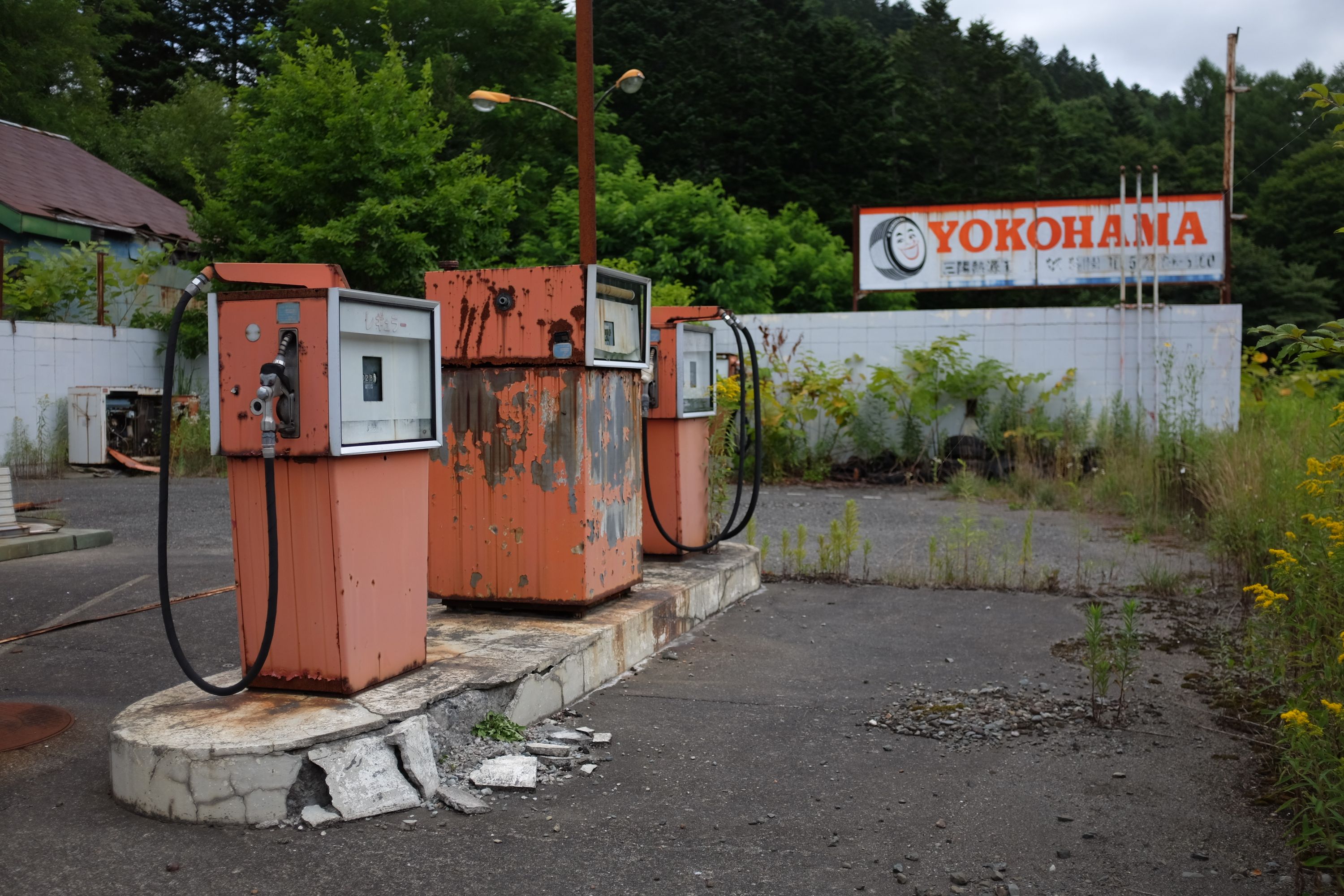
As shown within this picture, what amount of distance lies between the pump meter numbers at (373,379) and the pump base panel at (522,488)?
140cm

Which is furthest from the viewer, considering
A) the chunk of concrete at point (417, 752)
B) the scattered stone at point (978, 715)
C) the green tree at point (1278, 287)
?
the green tree at point (1278, 287)

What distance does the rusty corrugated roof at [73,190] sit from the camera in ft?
69.8

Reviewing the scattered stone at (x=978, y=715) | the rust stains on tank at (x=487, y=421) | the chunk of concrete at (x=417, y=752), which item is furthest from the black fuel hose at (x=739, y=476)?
the chunk of concrete at (x=417, y=752)

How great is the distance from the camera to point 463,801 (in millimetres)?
3965

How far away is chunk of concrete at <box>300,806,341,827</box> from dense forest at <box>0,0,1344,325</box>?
18026 millimetres

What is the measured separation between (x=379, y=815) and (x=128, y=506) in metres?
9.86

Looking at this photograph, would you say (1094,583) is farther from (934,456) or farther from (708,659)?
(934,456)

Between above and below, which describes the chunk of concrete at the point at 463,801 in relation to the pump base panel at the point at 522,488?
below

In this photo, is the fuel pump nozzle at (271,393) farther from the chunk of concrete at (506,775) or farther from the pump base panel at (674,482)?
the pump base panel at (674,482)

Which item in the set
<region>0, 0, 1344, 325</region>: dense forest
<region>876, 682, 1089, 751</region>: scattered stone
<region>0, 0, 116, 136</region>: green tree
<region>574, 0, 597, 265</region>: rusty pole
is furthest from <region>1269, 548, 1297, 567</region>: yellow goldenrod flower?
<region>0, 0, 116, 136</region>: green tree

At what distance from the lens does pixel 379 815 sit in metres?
3.85

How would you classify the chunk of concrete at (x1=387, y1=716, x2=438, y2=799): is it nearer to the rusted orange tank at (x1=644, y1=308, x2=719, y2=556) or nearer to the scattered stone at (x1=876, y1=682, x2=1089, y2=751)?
the scattered stone at (x1=876, y1=682, x2=1089, y2=751)

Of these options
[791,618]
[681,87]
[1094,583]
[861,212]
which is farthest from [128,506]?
[681,87]

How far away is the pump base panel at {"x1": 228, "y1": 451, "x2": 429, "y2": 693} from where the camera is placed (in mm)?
4164
